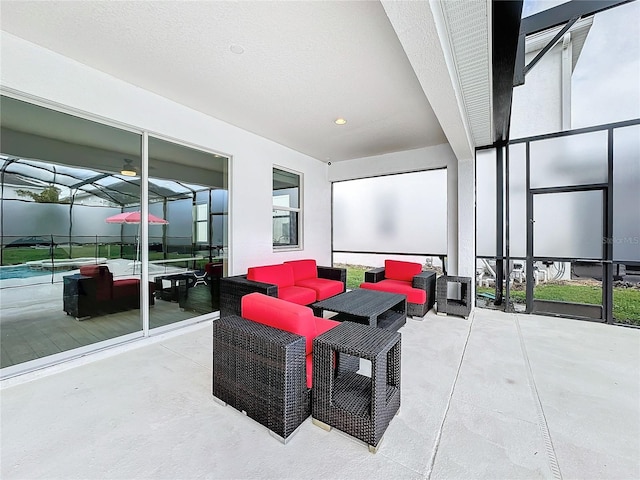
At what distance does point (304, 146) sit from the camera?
520 centimetres

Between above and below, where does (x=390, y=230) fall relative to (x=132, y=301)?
above

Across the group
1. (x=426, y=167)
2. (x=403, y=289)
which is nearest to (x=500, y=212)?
(x=426, y=167)

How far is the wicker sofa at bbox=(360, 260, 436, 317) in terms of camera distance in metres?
4.04

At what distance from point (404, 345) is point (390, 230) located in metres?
3.15

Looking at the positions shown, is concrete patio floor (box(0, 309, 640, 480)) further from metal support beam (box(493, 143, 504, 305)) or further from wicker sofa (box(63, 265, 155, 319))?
metal support beam (box(493, 143, 504, 305))

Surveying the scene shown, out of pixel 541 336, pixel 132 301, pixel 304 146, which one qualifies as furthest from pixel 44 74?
pixel 541 336

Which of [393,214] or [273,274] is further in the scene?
[393,214]

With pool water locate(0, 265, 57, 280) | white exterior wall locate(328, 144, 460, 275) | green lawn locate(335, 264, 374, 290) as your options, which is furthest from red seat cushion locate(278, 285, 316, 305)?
white exterior wall locate(328, 144, 460, 275)

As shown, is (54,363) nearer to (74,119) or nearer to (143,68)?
(74,119)

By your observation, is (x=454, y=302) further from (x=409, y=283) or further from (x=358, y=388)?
(x=358, y=388)

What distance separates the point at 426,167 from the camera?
17.1ft

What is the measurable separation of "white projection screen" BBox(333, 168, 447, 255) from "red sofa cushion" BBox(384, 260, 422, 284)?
2.58 ft

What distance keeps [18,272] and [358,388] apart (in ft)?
10.2

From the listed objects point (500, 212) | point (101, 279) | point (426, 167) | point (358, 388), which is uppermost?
point (426, 167)
